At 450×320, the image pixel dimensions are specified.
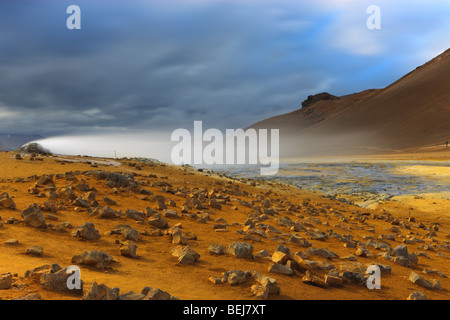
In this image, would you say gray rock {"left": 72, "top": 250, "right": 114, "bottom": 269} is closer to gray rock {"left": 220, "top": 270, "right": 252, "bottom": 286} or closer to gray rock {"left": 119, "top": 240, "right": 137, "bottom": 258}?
gray rock {"left": 119, "top": 240, "right": 137, "bottom": 258}

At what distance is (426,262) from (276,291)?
4.90m

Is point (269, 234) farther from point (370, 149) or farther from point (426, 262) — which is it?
point (370, 149)

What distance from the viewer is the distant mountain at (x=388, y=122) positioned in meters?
86.8

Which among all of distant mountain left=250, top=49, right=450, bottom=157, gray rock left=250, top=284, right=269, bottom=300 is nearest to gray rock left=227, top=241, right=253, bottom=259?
gray rock left=250, top=284, right=269, bottom=300

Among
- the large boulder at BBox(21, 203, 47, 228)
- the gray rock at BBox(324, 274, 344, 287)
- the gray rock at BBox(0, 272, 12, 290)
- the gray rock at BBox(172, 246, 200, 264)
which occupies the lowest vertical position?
the gray rock at BBox(324, 274, 344, 287)

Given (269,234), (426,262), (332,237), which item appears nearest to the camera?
(426,262)

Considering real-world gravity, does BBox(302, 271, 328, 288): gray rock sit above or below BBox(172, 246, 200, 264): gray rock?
below

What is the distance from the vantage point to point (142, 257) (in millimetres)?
5508

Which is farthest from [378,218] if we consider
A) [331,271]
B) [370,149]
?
[370,149]

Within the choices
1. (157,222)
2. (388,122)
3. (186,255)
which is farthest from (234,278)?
(388,122)

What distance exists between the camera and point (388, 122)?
103 meters

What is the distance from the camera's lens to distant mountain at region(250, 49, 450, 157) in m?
86.8

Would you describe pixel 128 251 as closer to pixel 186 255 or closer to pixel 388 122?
pixel 186 255
